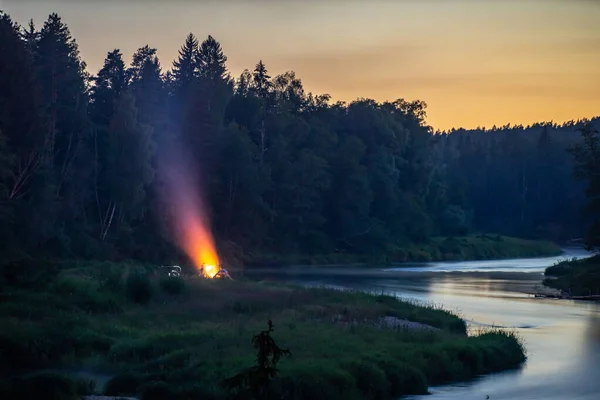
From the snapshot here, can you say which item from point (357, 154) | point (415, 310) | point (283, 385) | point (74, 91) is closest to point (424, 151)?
point (357, 154)

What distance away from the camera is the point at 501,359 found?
33.5 meters

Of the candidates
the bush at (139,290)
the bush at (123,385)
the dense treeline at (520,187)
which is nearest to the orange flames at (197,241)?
the bush at (139,290)

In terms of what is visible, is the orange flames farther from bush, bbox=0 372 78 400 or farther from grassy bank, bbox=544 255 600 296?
bush, bbox=0 372 78 400

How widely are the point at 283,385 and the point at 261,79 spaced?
103 m

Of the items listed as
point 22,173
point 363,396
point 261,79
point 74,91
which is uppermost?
point 261,79

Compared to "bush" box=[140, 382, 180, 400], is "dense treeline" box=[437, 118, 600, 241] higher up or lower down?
higher up

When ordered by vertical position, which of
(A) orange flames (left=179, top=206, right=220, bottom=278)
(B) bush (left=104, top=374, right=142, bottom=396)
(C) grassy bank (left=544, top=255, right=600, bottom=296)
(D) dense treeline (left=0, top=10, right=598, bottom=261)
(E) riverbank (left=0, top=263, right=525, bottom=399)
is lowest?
(B) bush (left=104, top=374, right=142, bottom=396)

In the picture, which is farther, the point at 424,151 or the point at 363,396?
the point at 424,151

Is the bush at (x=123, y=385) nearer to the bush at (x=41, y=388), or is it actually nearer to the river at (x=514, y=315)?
the bush at (x=41, y=388)

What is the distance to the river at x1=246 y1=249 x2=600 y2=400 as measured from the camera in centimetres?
2992

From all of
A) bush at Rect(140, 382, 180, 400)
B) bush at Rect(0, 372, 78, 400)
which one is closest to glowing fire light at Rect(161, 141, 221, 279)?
bush at Rect(140, 382, 180, 400)

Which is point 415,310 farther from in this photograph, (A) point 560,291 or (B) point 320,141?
(B) point 320,141

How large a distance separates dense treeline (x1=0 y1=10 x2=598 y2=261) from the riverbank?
6.09m

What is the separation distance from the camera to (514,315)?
49.9 meters
